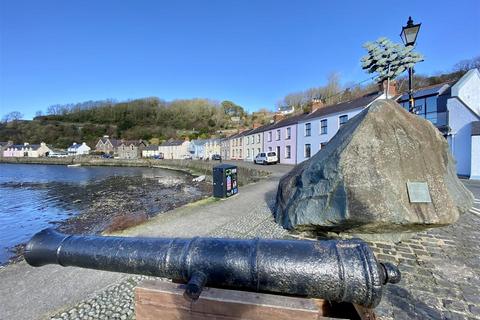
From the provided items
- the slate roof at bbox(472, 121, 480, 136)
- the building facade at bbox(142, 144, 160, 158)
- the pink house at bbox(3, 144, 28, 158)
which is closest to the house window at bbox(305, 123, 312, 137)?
the slate roof at bbox(472, 121, 480, 136)

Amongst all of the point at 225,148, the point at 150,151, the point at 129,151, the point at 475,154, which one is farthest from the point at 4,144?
the point at 475,154

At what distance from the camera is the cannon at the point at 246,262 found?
4.56ft

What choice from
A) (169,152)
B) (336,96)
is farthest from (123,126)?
(336,96)

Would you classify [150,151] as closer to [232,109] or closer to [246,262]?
[232,109]

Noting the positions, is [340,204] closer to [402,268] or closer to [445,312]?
[402,268]

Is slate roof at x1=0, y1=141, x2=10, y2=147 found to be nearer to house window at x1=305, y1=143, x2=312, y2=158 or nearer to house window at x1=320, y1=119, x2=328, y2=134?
house window at x1=305, y1=143, x2=312, y2=158

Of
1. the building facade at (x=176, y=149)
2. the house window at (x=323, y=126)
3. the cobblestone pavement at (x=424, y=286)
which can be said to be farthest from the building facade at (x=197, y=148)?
the cobblestone pavement at (x=424, y=286)

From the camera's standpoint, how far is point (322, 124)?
85.3 feet

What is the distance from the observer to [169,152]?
242 feet

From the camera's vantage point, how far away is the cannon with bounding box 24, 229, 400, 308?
4.56 feet

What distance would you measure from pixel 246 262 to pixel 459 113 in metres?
20.2

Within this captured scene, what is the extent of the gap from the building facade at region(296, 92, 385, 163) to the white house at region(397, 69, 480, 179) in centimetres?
458

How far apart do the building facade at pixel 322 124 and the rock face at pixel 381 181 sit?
1729 centimetres

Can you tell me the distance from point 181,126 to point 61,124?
52.4 m
